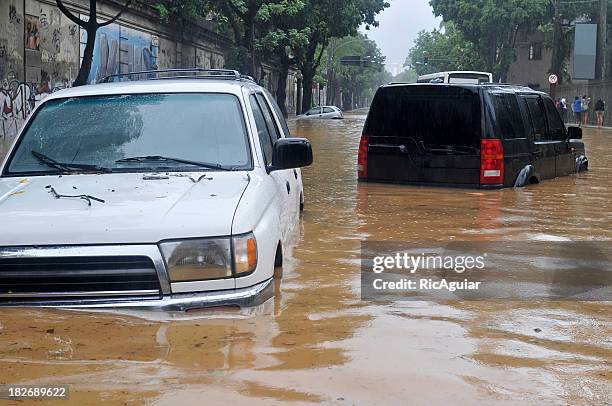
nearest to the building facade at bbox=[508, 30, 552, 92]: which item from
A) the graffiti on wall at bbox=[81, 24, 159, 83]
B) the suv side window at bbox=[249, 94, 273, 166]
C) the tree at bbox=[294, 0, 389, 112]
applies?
the tree at bbox=[294, 0, 389, 112]

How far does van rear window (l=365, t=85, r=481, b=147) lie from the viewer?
11.4 metres

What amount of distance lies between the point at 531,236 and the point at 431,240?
1.11 metres

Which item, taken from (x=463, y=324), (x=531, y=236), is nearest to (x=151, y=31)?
(x=531, y=236)

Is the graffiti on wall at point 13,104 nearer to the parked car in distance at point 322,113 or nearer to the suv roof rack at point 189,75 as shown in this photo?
the suv roof rack at point 189,75

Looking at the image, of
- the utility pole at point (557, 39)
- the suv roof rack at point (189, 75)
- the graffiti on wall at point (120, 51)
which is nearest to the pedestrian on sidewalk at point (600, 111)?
the utility pole at point (557, 39)

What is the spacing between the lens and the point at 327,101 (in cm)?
10025

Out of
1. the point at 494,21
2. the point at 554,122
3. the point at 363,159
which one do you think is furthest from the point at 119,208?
the point at 494,21

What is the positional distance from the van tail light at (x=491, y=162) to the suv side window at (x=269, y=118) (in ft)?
15.1

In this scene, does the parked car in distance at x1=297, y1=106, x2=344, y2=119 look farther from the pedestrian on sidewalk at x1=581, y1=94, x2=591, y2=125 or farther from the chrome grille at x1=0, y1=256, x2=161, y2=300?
the chrome grille at x1=0, y1=256, x2=161, y2=300

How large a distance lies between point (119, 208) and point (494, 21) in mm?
63572

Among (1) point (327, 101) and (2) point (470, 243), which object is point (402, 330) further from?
(1) point (327, 101)

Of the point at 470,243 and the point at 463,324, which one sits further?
the point at 470,243

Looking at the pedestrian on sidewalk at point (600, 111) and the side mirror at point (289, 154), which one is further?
the pedestrian on sidewalk at point (600, 111)

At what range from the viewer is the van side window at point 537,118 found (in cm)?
1244
